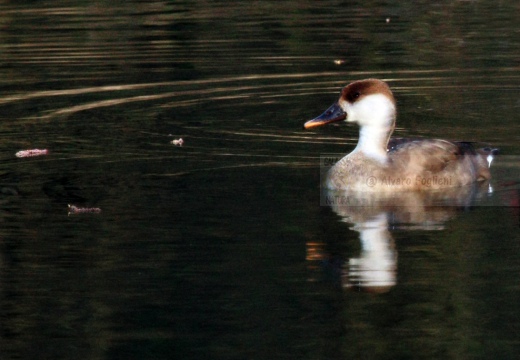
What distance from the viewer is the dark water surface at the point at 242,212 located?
7.24 m

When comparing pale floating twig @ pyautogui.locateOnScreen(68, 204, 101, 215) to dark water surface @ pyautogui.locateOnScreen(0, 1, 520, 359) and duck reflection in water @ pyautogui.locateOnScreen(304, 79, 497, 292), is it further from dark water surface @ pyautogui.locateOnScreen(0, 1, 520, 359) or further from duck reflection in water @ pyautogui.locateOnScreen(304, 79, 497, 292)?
duck reflection in water @ pyautogui.locateOnScreen(304, 79, 497, 292)

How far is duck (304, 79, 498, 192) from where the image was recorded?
35.0 feet

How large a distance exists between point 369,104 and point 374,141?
34 centimetres

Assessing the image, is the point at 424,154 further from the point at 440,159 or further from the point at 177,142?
the point at 177,142

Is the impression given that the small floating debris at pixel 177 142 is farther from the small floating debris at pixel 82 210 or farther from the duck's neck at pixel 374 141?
the small floating debris at pixel 82 210

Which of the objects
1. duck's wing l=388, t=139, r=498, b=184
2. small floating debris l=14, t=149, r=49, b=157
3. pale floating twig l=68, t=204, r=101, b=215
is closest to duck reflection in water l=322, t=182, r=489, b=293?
duck's wing l=388, t=139, r=498, b=184

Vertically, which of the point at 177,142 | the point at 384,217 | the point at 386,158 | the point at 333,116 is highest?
the point at 333,116

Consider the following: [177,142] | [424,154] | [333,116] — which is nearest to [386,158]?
[424,154]

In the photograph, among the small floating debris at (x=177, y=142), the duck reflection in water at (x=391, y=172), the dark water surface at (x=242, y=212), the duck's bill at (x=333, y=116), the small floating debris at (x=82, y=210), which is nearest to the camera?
the dark water surface at (x=242, y=212)

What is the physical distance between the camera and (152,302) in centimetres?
769

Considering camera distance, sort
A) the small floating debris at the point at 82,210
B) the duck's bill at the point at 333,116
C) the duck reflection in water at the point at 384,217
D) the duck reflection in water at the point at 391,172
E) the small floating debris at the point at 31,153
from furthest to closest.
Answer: the small floating debris at the point at 31,153 → the duck's bill at the point at 333,116 → the duck reflection in water at the point at 391,172 → the small floating debris at the point at 82,210 → the duck reflection in water at the point at 384,217

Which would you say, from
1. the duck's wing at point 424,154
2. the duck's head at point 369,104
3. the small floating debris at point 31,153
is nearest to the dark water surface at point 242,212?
the small floating debris at point 31,153

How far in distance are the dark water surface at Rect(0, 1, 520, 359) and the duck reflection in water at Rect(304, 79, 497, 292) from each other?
0.06m

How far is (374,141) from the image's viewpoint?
10891mm
